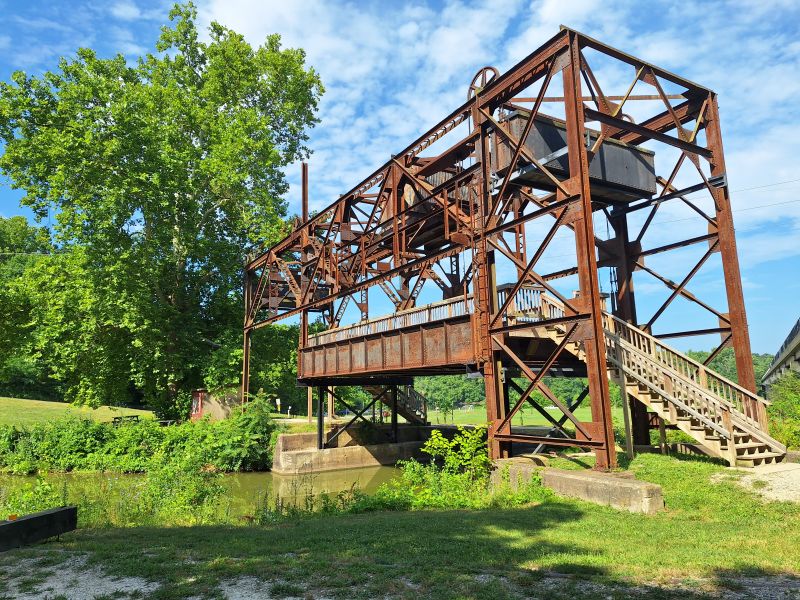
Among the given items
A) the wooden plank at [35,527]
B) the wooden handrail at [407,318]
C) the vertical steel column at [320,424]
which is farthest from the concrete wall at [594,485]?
the vertical steel column at [320,424]

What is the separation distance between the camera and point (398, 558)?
6.74 metres

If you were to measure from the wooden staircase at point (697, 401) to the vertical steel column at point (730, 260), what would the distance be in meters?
1.17

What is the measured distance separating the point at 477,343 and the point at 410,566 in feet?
30.9

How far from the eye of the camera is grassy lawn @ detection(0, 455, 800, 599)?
18.2ft

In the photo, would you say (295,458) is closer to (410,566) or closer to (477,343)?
(477,343)

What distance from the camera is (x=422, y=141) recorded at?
19.1 meters

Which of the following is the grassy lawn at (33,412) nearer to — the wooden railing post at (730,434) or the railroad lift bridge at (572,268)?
the railroad lift bridge at (572,268)

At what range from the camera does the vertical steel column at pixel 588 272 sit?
11797mm

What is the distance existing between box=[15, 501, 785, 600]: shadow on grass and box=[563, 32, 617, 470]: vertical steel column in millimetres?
2565

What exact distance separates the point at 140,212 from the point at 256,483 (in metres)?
17.5

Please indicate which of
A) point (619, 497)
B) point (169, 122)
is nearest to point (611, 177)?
point (619, 497)

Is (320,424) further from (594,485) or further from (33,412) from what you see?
(33,412)

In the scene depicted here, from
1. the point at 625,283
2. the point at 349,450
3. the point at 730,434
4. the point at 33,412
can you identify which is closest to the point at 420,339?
the point at 625,283

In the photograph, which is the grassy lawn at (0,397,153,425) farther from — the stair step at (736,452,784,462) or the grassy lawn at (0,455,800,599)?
the stair step at (736,452,784,462)
